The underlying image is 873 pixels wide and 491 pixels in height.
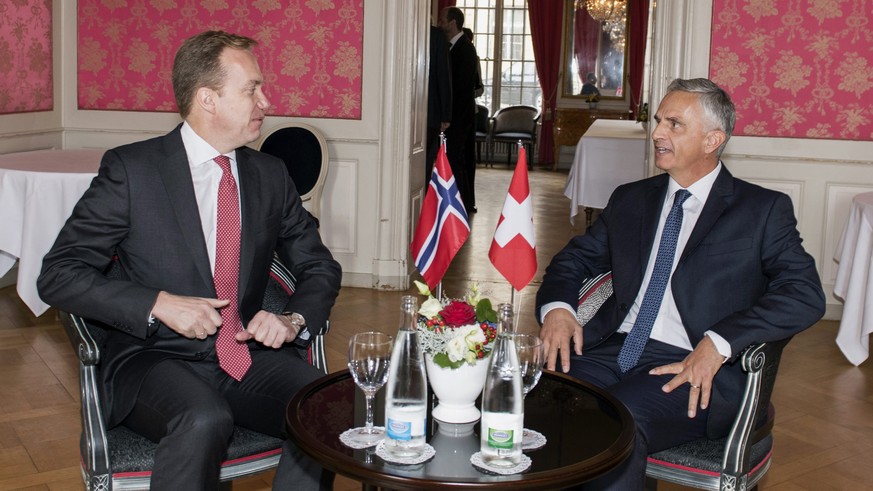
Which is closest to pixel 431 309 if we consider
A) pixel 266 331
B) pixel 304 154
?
pixel 266 331

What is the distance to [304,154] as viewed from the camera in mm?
5598

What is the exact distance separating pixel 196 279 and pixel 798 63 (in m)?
4.04

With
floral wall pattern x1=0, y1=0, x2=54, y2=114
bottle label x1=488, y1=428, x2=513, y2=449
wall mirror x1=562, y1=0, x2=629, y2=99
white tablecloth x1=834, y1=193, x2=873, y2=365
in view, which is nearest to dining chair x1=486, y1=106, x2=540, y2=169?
wall mirror x1=562, y1=0, x2=629, y2=99

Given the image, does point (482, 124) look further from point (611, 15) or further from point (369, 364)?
point (369, 364)

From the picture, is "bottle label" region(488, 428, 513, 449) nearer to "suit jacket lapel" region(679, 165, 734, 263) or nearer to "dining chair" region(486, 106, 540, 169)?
"suit jacket lapel" region(679, 165, 734, 263)

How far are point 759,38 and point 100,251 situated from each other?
409 cm

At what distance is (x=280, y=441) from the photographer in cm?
237

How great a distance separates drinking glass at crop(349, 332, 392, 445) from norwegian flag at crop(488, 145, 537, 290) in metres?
1.55

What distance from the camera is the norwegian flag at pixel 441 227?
384 centimetres

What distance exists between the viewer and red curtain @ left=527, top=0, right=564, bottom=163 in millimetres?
13680

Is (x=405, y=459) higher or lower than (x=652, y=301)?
Answer: lower

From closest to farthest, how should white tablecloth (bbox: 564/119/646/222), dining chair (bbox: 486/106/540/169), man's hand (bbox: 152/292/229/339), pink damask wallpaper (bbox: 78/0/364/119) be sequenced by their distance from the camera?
man's hand (bbox: 152/292/229/339) < pink damask wallpaper (bbox: 78/0/364/119) < white tablecloth (bbox: 564/119/646/222) < dining chair (bbox: 486/106/540/169)

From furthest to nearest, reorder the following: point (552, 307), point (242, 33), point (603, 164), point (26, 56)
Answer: point (603, 164)
point (242, 33)
point (26, 56)
point (552, 307)

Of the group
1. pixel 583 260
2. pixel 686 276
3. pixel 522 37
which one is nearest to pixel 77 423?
pixel 583 260
